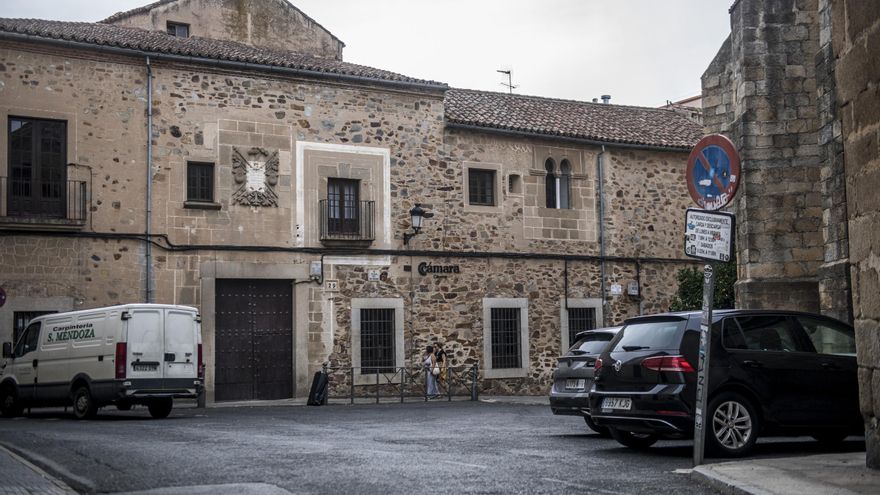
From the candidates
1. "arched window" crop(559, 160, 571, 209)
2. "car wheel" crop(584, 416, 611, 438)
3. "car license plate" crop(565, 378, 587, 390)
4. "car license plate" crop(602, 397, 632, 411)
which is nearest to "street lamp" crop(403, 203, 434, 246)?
"arched window" crop(559, 160, 571, 209)

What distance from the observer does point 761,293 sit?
17641 millimetres

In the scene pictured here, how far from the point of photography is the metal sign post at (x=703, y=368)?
952cm

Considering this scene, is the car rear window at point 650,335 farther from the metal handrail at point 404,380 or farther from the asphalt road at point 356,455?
the metal handrail at point 404,380

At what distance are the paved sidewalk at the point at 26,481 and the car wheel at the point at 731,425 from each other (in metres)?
5.90

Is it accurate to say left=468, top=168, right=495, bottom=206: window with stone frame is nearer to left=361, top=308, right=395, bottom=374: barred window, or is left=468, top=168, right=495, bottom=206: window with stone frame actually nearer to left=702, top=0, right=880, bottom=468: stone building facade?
left=361, top=308, right=395, bottom=374: barred window

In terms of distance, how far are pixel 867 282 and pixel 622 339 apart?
332 centimetres

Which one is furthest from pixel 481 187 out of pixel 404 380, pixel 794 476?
pixel 794 476

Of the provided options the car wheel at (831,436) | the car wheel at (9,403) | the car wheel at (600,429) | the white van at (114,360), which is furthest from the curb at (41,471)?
the car wheel at (9,403)

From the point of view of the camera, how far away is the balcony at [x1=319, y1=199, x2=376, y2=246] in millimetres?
25719

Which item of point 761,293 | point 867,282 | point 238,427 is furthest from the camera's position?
point 761,293

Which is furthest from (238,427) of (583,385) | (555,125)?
(555,125)

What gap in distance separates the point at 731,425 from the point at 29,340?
14.0m

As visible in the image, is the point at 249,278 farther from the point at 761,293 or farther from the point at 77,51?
the point at 761,293

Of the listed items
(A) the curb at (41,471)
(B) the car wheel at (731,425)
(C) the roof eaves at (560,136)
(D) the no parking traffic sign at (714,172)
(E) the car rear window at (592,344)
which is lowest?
(A) the curb at (41,471)
